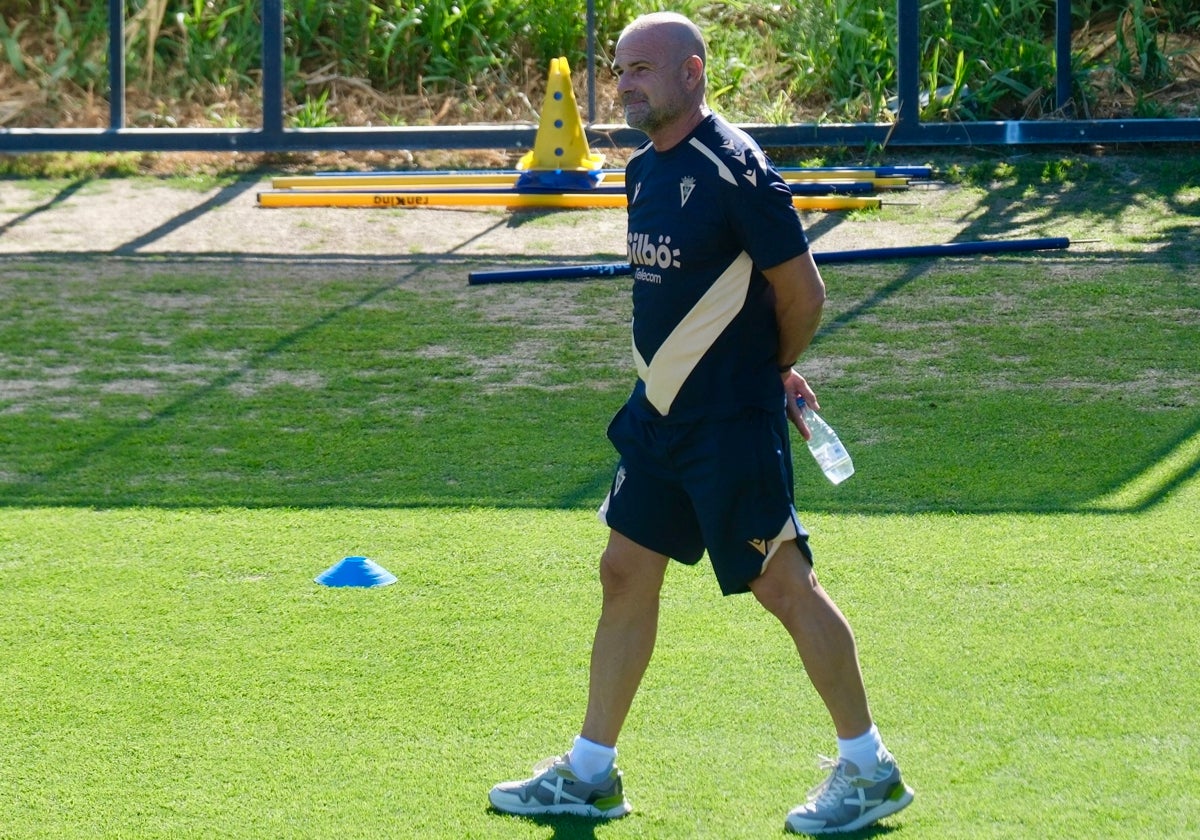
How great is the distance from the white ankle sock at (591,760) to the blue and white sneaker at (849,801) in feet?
1.37

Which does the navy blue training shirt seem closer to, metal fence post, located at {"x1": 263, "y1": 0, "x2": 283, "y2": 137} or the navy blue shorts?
the navy blue shorts

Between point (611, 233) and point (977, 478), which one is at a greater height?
point (611, 233)

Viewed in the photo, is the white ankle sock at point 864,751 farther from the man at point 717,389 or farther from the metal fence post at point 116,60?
the metal fence post at point 116,60

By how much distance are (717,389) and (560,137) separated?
8141 mm

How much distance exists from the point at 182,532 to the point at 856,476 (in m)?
2.55

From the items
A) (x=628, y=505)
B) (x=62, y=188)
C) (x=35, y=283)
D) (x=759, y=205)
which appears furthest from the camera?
(x=62, y=188)

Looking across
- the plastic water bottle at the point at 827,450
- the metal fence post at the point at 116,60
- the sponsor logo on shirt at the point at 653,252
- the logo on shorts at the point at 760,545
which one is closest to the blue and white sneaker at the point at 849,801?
the logo on shorts at the point at 760,545

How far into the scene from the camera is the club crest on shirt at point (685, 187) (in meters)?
3.31

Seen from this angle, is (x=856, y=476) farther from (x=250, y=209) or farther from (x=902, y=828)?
(x=250, y=209)

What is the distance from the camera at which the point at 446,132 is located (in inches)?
474

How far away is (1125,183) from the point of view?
11055 millimetres

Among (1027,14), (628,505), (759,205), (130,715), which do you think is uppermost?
(1027,14)

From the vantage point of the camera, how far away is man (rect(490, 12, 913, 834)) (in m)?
3.30

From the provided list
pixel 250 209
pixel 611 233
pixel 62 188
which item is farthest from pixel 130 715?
pixel 62 188
